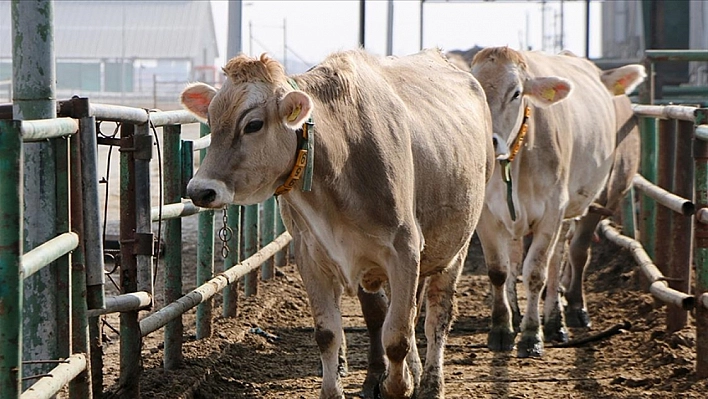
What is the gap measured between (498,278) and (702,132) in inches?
80.0

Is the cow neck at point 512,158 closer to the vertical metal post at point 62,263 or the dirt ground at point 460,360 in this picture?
the dirt ground at point 460,360

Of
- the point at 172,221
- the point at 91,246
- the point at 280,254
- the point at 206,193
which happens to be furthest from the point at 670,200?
the point at 280,254

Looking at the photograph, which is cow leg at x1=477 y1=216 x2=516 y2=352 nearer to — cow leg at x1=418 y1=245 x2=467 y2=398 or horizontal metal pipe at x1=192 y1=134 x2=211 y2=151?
cow leg at x1=418 y1=245 x2=467 y2=398

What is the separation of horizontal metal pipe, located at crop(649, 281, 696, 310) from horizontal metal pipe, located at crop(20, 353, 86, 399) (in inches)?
146

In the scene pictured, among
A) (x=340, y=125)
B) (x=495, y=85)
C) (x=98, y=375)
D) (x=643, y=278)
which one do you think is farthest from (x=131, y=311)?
(x=643, y=278)

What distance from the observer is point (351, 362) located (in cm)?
731

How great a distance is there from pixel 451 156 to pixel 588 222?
394 centimetres

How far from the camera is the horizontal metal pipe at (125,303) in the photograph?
4.61 meters

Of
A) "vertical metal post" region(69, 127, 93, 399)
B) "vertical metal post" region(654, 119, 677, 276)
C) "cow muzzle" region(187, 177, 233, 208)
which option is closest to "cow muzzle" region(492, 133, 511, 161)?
"vertical metal post" region(654, 119, 677, 276)

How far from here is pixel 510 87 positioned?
771 centimetres

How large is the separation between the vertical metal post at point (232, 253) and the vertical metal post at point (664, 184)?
9.73 ft

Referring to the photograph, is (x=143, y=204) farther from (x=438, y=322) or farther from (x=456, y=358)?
(x=456, y=358)

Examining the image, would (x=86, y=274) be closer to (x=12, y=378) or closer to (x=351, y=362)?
(x=12, y=378)

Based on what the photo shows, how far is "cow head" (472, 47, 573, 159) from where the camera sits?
7.61 metres
